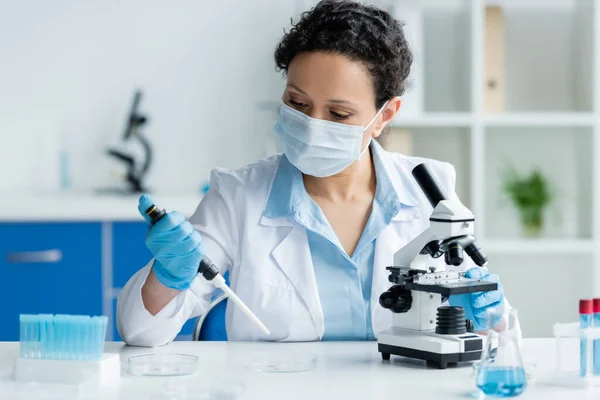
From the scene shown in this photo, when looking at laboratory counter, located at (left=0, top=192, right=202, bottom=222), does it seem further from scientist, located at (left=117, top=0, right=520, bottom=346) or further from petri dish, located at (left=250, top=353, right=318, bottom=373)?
petri dish, located at (left=250, top=353, right=318, bottom=373)

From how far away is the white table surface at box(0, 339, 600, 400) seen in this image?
1.38 meters

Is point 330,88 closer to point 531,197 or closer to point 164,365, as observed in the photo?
point 164,365

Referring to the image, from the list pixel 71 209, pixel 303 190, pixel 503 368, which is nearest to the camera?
pixel 503 368

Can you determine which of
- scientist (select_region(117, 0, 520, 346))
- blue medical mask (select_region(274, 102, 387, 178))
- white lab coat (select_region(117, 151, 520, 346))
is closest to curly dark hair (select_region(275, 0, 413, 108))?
scientist (select_region(117, 0, 520, 346))

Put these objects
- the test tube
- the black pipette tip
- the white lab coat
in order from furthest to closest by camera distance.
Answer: the white lab coat → the black pipette tip → the test tube

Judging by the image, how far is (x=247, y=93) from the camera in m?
4.03

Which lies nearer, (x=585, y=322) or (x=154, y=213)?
(x=585, y=322)

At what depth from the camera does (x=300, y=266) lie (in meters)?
1.94

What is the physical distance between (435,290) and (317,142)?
0.58 meters

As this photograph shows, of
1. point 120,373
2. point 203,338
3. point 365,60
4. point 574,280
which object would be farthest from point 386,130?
point 574,280

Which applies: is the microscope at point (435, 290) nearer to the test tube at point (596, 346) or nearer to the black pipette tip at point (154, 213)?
the test tube at point (596, 346)

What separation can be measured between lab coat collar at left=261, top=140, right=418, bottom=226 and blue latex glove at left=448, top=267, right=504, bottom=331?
35cm

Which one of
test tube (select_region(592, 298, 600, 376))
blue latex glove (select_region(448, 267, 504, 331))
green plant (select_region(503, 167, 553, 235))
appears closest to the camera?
test tube (select_region(592, 298, 600, 376))

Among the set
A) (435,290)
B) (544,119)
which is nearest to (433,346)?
(435,290)
